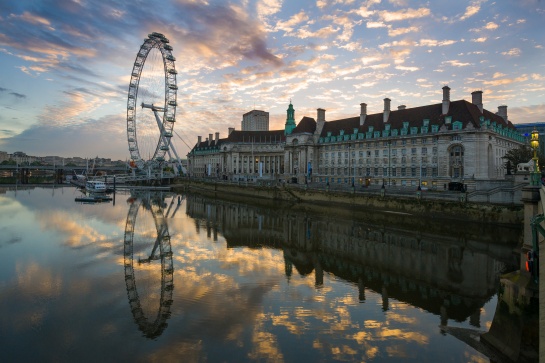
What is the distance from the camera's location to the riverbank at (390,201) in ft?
106

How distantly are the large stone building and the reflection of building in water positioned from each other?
11.3 metres

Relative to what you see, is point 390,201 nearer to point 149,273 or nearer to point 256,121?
point 149,273

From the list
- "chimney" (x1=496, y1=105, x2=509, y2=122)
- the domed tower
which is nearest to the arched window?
"chimney" (x1=496, y1=105, x2=509, y2=122)

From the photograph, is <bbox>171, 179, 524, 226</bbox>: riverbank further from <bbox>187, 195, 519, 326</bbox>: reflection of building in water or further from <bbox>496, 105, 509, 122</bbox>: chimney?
<bbox>496, 105, 509, 122</bbox>: chimney

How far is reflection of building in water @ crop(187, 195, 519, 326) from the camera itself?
54.1ft

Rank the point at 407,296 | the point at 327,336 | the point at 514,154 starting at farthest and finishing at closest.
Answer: the point at 514,154 < the point at 407,296 < the point at 327,336

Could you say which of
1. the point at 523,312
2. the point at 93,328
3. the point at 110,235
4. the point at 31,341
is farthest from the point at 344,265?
the point at 110,235

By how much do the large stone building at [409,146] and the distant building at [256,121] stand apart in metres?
99.7

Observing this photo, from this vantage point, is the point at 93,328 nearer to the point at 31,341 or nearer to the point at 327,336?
the point at 31,341

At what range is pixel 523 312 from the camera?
9.80m

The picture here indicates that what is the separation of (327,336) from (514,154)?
52621 millimetres

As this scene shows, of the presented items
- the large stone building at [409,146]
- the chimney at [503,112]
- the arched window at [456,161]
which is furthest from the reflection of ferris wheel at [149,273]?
the chimney at [503,112]

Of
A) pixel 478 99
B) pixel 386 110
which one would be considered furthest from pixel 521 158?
pixel 386 110

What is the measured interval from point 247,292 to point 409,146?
172 feet
